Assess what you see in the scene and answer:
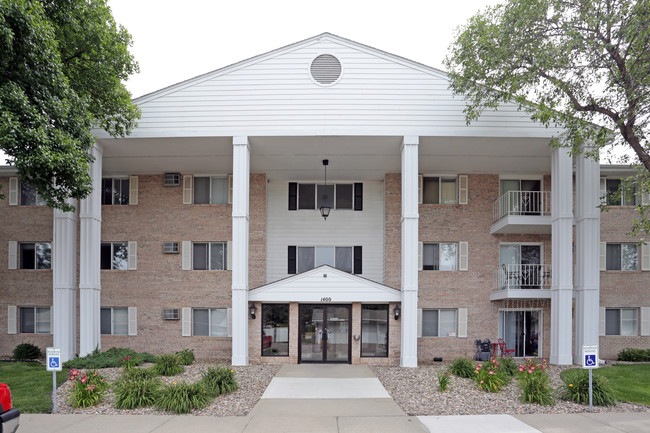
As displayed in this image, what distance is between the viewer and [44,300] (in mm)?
18203

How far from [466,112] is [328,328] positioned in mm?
8325

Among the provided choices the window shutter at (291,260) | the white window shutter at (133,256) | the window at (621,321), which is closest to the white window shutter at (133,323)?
the white window shutter at (133,256)

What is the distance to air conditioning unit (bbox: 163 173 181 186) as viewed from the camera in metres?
18.6

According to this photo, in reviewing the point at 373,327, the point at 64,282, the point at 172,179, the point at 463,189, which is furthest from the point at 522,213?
the point at 64,282

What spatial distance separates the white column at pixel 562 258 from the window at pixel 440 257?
3642 millimetres

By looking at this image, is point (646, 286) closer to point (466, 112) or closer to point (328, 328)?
point (466, 112)

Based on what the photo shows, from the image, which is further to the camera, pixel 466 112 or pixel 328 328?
pixel 328 328

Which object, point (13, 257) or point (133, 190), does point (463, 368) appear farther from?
point (13, 257)

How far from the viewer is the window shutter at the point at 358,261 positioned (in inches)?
740

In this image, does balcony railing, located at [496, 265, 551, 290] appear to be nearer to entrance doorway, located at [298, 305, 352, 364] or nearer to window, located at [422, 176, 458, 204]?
window, located at [422, 176, 458, 204]

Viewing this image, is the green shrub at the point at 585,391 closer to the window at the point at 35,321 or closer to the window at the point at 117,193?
the window at the point at 117,193

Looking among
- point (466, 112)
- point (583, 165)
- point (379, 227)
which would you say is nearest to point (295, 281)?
point (379, 227)

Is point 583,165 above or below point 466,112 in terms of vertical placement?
below

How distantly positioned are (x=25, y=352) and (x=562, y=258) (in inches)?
727
